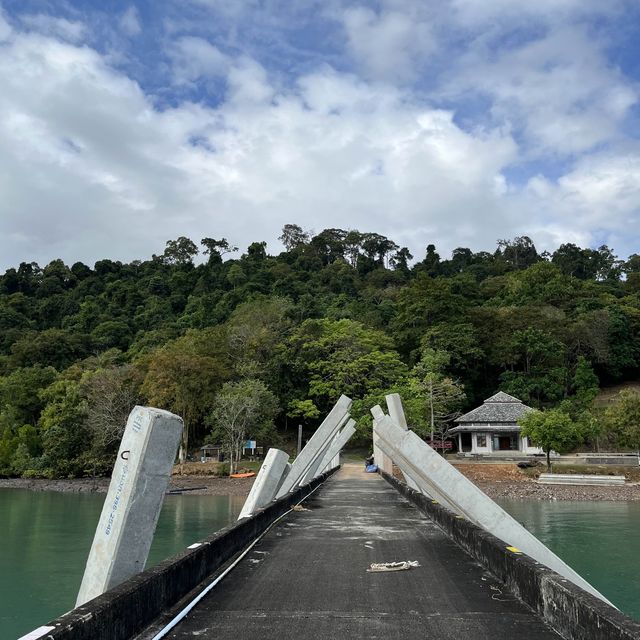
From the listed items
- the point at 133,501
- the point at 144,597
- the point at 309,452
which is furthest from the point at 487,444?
the point at 144,597

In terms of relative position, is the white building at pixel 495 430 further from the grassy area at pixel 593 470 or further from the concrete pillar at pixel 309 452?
the concrete pillar at pixel 309 452

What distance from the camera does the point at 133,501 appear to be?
4668mm

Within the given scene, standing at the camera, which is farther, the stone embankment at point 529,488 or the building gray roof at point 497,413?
the building gray roof at point 497,413

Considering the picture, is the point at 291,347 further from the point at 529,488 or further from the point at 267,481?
the point at 267,481

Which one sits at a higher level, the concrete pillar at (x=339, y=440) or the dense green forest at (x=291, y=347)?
the dense green forest at (x=291, y=347)

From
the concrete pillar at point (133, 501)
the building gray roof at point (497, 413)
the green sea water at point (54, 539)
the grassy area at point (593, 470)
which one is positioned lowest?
the green sea water at point (54, 539)

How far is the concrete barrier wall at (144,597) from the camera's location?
3402 millimetres

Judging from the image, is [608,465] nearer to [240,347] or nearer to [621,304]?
[240,347]

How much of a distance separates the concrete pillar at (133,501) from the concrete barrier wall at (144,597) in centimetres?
21

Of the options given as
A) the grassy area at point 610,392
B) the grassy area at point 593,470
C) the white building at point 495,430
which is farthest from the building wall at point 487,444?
the grassy area at point 610,392

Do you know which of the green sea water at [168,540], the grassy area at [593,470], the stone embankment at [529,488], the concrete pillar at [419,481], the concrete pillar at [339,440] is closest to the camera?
the concrete pillar at [419,481]

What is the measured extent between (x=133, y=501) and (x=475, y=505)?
168 inches

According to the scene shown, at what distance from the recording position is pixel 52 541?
764 inches

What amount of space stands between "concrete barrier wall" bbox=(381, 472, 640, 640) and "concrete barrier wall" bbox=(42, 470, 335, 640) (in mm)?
2924
